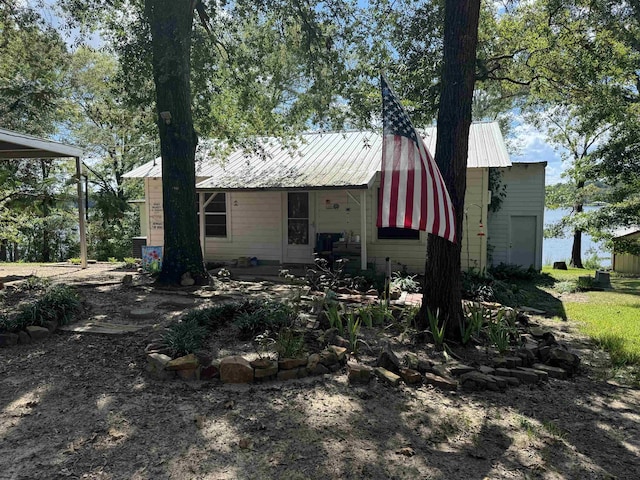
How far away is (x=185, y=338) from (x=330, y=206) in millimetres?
8138

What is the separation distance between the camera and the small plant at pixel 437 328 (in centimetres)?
508

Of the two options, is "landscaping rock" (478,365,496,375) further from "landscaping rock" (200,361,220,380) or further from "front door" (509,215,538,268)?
"front door" (509,215,538,268)

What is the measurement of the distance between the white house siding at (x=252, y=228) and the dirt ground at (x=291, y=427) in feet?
27.1

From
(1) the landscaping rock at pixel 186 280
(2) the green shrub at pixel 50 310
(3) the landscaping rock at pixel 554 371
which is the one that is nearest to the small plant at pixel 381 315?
(3) the landscaping rock at pixel 554 371

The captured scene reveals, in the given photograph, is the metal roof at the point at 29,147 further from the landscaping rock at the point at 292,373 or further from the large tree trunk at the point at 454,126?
the large tree trunk at the point at 454,126

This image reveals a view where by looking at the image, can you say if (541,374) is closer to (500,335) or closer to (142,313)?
(500,335)

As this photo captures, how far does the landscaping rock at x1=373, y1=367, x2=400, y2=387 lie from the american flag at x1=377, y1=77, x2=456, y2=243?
137 cm

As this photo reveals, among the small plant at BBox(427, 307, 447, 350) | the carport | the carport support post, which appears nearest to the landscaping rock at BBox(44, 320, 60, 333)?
the small plant at BBox(427, 307, 447, 350)

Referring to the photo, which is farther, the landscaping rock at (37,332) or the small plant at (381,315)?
the small plant at (381,315)

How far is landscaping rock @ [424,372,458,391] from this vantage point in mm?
4012

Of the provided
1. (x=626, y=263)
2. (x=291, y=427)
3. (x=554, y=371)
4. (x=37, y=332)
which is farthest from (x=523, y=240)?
(x=37, y=332)

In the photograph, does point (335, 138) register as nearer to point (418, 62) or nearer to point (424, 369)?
point (418, 62)

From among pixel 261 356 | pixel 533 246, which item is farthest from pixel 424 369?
pixel 533 246

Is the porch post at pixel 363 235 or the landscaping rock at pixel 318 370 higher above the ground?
the porch post at pixel 363 235
